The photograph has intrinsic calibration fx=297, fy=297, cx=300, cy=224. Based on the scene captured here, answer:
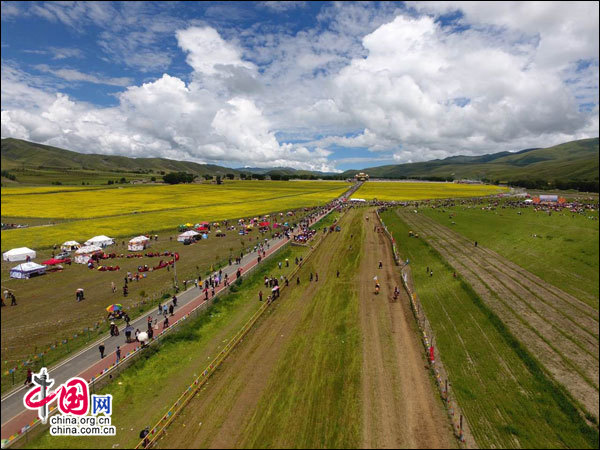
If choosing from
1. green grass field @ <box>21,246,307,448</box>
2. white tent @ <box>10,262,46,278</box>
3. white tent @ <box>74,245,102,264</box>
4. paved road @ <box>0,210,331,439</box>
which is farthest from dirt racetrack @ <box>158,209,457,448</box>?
white tent @ <box>74,245,102,264</box>

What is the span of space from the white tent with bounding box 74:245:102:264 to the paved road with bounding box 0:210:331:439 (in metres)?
22.5

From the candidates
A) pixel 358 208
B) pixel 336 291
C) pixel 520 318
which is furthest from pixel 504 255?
pixel 358 208

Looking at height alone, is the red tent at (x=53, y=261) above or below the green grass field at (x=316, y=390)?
above

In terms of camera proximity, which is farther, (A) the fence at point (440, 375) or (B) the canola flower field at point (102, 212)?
(B) the canola flower field at point (102, 212)

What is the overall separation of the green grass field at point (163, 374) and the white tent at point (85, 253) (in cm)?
2729

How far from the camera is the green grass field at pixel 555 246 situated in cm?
1105

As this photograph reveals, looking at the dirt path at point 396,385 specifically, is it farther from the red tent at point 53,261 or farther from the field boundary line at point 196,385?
the red tent at point 53,261

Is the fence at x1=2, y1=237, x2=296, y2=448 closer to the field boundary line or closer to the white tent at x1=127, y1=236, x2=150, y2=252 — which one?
the field boundary line

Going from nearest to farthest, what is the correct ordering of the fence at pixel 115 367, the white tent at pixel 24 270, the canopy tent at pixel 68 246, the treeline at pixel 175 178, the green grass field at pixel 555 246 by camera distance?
1. the green grass field at pixel 555 246
2. the fence at pixel 115 367
3. the white tent at pixel 24 270
4. the canopy tent at pixel 68 246
5. the treeline at pixel 175 178

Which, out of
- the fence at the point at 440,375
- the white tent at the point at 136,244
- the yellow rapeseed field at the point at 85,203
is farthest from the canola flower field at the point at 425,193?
the fence at the point at 440,375

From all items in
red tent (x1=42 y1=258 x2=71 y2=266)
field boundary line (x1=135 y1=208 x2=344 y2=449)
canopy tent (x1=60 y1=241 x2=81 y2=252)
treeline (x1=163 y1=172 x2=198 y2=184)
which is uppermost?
treeline (x1=163 y1=172 x2=198 y2=184)

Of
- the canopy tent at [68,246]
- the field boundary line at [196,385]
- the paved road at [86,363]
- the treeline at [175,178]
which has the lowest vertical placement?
the field boundary line at [196,385]

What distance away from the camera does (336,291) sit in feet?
107

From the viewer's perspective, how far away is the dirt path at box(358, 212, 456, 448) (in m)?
14.1
